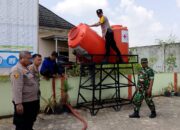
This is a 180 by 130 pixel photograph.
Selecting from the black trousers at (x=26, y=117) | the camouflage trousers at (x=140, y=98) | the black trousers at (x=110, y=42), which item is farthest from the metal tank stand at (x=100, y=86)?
the black trousers at (x=26, y=117)

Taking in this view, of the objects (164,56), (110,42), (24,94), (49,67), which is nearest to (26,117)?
(24,94)

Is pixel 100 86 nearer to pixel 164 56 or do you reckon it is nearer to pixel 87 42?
pixel 87 42

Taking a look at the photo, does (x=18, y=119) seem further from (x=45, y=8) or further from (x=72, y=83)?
(x=45, y=8)

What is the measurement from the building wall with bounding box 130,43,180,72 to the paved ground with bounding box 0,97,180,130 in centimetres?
640

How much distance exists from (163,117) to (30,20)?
15.4 ft

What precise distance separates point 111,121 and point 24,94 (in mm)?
2803

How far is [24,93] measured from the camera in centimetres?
494

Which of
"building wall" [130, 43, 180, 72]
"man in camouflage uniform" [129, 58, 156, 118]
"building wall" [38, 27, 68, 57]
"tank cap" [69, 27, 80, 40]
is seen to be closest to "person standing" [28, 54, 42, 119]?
"tank cap" [69, 27, 80, 40]

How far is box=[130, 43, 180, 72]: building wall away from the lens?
14453 mm

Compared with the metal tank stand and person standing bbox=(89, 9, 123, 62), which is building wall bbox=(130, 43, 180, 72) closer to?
the metal tank stand

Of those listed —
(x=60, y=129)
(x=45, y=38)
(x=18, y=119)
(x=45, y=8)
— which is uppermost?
(x=45, y=8)

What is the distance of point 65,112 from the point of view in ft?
25.9

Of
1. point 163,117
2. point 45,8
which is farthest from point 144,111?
point 45,8

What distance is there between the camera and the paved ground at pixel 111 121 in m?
6.46
